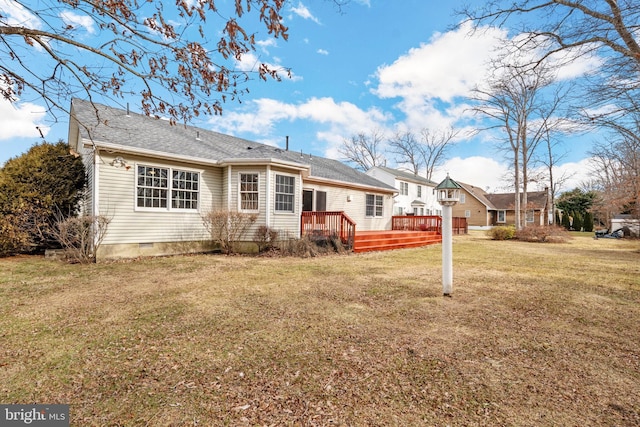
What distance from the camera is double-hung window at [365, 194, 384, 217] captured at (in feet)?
53.8

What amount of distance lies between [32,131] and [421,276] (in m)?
7.40

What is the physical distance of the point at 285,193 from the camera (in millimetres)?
11062

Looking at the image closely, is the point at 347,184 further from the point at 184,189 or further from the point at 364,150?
the point at 364,150

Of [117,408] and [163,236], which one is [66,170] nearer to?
[163,236]

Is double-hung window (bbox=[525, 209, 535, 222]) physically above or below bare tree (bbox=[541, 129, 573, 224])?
below

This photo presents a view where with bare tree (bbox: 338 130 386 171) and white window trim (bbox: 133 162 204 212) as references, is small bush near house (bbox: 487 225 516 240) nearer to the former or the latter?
white window trim (bbox: 133 162 204 212)

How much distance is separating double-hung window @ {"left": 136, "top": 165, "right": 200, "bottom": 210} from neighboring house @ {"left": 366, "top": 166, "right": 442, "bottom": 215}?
17628mm

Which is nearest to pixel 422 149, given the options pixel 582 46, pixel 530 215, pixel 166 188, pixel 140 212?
pixel 530 215


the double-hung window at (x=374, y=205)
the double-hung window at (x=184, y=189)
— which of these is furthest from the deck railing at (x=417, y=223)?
the double-hung window at (x=184, y=189)

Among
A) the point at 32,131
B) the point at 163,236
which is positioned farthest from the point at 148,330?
the point at 163,236

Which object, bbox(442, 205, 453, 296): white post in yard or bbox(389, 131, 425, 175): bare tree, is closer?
bbox(442, 205, 453, 296): white post in yard

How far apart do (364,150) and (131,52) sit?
3466 cm

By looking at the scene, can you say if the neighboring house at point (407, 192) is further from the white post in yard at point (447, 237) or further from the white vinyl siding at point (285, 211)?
the white post in yard at point (447, 237)

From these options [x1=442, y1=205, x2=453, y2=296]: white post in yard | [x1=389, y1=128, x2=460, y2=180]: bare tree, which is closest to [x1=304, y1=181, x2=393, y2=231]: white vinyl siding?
[x1=442, y1=205, x2=453, y2=296]: white post in yard
